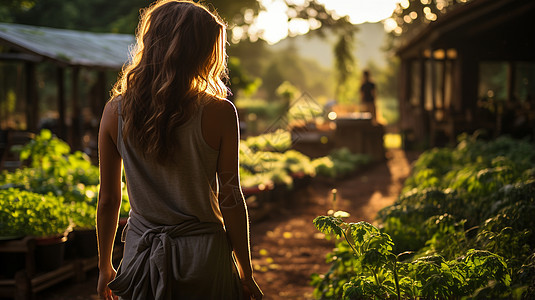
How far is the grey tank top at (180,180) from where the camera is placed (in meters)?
1.93

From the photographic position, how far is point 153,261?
196 cm

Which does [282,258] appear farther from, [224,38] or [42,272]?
[224,38]

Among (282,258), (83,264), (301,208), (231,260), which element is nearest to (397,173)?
(301,208)

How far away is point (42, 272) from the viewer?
4.72m

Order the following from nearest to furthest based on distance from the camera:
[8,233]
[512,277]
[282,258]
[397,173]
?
1. [512,277]
2. [8,233]
3. [282,258]
4. [397,173]

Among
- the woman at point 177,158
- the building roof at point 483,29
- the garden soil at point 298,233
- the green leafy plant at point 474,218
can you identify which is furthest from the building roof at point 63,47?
the building roof at point 483,29

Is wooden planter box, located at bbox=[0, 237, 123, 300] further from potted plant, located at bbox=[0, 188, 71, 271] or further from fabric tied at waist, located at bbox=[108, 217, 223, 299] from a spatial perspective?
fabric tied at waist, located at bbox=[108, 217, 223, 299]

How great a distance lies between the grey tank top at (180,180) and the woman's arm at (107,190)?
0.16ft

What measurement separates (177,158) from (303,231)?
562 centimetres

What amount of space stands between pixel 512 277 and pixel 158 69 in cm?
192

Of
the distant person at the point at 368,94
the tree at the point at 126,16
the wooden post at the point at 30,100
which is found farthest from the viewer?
the tree at the point at 126,16

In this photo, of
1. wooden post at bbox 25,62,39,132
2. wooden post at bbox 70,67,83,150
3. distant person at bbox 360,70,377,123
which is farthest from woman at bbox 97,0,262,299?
distant person at bbox 360,70,377,123

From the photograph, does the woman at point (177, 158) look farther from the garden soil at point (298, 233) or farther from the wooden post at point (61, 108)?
the wooden post at point (61, 108)

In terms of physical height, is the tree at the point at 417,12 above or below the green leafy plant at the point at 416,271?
above
